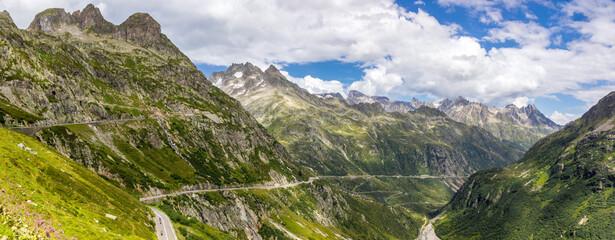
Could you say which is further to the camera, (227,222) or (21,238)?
(227,222)

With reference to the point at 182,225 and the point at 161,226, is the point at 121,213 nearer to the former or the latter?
the point at 161,226

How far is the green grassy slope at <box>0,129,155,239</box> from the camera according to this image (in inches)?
1366

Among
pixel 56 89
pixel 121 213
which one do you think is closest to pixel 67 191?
pixel 121 213

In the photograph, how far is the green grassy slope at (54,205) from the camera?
34697mm

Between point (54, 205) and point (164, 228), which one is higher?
point (54, 205)

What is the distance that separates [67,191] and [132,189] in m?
73.3

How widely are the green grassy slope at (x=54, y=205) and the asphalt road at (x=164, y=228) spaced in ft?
10.0

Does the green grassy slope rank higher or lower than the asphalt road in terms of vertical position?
higher

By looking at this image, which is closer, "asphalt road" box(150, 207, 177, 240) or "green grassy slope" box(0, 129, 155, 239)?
"green grassy slope" box(0, 129, 155, 239)

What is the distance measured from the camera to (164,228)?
87.4 metres

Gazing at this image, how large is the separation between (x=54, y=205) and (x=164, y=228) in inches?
1557

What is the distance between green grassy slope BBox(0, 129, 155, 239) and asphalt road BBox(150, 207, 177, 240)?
121 inches

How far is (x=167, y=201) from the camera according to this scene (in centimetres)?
14125

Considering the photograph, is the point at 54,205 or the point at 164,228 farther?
the point at 164,228
